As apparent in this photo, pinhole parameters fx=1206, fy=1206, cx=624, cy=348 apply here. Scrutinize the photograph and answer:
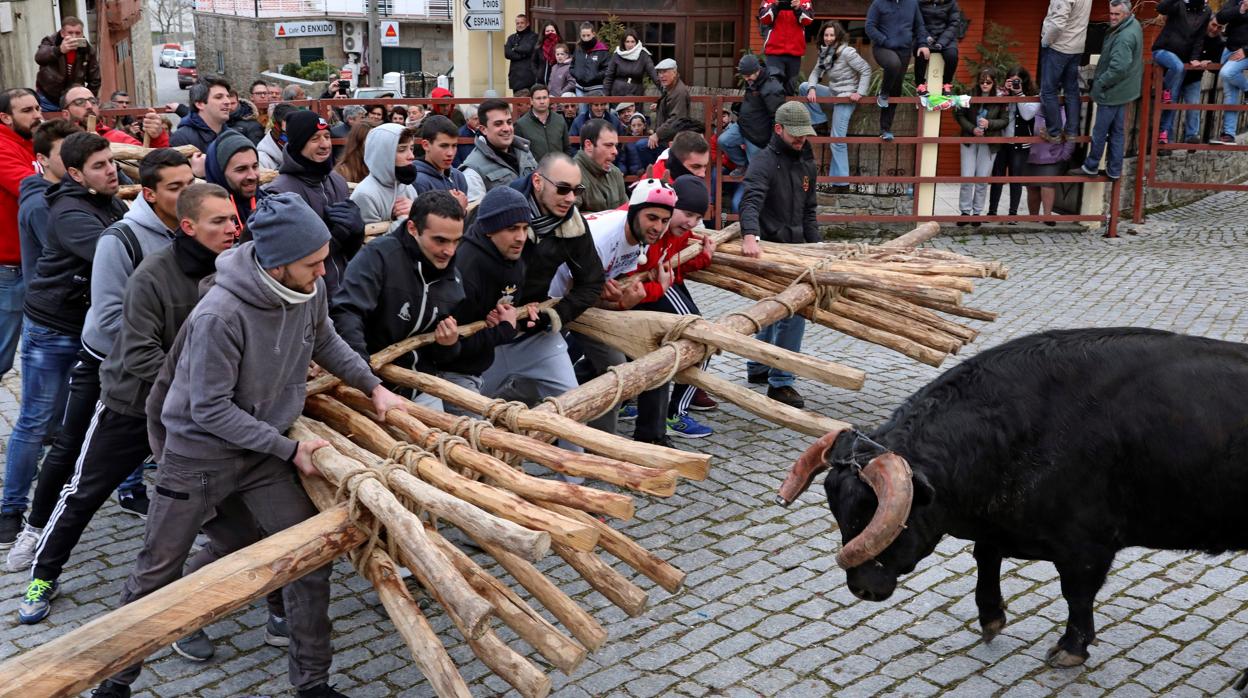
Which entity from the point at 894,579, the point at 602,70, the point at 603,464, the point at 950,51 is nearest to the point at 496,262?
the point at 603,464

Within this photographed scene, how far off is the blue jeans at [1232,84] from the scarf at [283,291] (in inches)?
511

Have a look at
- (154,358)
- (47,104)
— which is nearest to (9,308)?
(154,358)

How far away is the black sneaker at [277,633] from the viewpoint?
5305mm

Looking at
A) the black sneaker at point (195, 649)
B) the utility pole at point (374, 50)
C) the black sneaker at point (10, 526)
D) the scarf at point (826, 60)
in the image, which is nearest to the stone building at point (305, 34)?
the utility pole at point (374, 50)

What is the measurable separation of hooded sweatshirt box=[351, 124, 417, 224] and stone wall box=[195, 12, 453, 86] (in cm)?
3655

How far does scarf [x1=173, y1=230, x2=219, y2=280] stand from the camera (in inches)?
201

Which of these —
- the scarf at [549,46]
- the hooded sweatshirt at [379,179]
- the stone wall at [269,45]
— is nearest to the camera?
the hooded sweatshirt at [379,179]

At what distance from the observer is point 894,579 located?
15.5 ft

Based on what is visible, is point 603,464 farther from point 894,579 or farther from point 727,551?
point 727,551

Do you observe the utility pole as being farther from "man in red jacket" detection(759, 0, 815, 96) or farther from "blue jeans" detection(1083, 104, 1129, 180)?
"blue jeans" detection(1083, 104, 1129, 180)

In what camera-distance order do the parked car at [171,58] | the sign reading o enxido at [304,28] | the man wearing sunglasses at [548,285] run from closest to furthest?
the man wearing sunglasses at [548,285] → the sign reading o enxido at [304,28] → the parked car at [171,58]

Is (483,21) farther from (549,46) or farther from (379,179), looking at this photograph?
(379,179)

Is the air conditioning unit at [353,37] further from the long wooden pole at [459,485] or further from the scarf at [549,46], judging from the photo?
the long wooden pole at [459,485]

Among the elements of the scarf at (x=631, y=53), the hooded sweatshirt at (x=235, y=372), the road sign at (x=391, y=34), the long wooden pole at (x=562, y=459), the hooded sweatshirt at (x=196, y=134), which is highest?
the road sign at (x=391, y=34)
